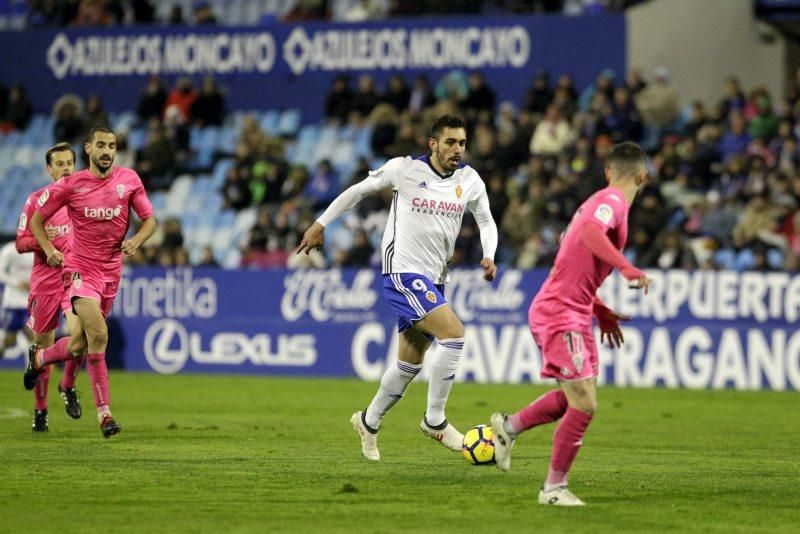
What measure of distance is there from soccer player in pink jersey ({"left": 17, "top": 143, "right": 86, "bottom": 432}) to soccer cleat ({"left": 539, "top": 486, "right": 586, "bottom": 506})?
19.6 ft

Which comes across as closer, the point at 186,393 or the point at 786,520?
the point at 786,520

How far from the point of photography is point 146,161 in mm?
28031

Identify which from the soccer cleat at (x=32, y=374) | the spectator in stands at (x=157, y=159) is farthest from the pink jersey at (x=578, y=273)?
the spectator in stands at (x=157, y=159)

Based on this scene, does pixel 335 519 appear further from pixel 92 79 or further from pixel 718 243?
pixel 92 79

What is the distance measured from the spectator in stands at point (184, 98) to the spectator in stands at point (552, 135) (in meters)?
7.67

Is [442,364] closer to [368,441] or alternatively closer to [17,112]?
[368,441]

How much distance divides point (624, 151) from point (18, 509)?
4.03m

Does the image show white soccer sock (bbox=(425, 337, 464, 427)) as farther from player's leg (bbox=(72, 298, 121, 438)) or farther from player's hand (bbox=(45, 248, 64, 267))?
player's hand (bbox=(45, 248, 64, 267))

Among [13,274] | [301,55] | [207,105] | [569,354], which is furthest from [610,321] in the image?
[301,55]

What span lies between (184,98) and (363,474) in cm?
1994

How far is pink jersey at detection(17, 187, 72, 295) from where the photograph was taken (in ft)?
45.2

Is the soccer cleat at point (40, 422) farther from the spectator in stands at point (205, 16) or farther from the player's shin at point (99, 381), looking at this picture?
the spectator in stands at point (205, 16)

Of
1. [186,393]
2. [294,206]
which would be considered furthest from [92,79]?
[186,393]

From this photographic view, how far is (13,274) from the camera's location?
23109mm
